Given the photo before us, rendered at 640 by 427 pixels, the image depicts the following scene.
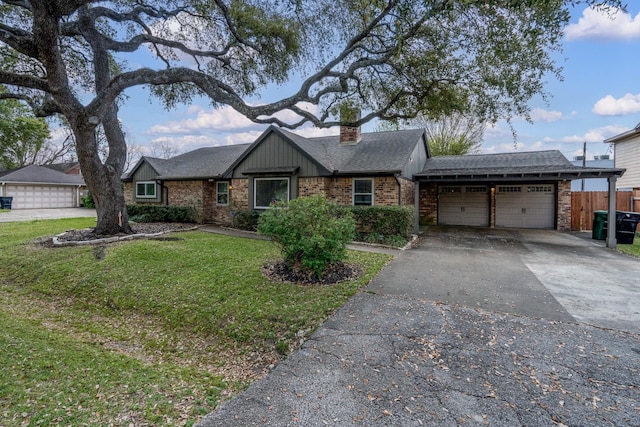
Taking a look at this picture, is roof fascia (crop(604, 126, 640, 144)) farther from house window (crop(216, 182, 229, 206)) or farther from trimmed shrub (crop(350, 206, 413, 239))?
house window (crop(216, 182, 229, 206))

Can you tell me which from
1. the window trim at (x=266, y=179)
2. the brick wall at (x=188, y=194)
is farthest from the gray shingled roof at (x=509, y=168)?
the brick wall at (x=188, y=194)

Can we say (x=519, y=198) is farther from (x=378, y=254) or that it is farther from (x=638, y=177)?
(x=378, y=254)

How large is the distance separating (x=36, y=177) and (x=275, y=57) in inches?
1082

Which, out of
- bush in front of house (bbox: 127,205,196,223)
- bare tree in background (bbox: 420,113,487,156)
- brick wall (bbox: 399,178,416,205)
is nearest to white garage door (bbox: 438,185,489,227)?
brick wall (bbox: 399,178,416,205)

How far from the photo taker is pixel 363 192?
1268 cm

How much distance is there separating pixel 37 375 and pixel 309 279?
154 inches

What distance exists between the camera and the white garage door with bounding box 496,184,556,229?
47.3ft

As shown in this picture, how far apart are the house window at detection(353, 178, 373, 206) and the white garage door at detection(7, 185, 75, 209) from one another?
28320 millimetres

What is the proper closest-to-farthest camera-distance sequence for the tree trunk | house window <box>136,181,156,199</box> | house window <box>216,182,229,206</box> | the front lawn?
the front lawn, the tree trunk, house window <box>216,182,229,206</box>, house window <box>136,181,156,199</box>

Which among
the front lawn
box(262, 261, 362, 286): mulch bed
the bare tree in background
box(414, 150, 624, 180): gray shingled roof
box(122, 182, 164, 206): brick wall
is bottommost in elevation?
the front lawn

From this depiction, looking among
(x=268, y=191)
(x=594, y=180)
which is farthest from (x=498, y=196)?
(x=594, y=180)

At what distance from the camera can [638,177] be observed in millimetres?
15391

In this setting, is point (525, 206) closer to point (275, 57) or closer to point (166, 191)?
point (275, 57)

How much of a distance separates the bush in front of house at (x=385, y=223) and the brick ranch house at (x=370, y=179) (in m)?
1.16
